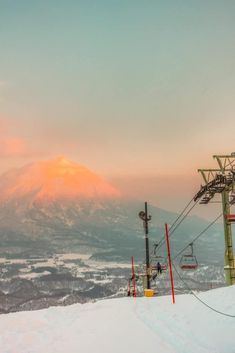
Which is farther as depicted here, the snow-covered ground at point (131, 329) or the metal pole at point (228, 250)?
the metal pole at point (228, 250)

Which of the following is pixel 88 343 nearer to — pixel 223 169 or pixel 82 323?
pixel 82 323

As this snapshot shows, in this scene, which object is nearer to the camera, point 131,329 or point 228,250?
point 131,329

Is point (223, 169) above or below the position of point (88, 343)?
above

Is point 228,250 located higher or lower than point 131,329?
higher

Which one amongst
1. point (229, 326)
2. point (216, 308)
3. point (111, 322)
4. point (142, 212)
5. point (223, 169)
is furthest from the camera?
point (142, 212)

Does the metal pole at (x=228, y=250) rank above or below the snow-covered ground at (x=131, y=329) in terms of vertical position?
above

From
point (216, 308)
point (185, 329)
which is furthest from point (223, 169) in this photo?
point (185, 329)

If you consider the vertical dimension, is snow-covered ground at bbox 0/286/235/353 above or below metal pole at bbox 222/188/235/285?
below

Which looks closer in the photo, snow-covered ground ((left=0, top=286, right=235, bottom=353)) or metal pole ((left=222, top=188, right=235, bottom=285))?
snow-covered ground ((left=0, top=286, right=235, bottom=353))
